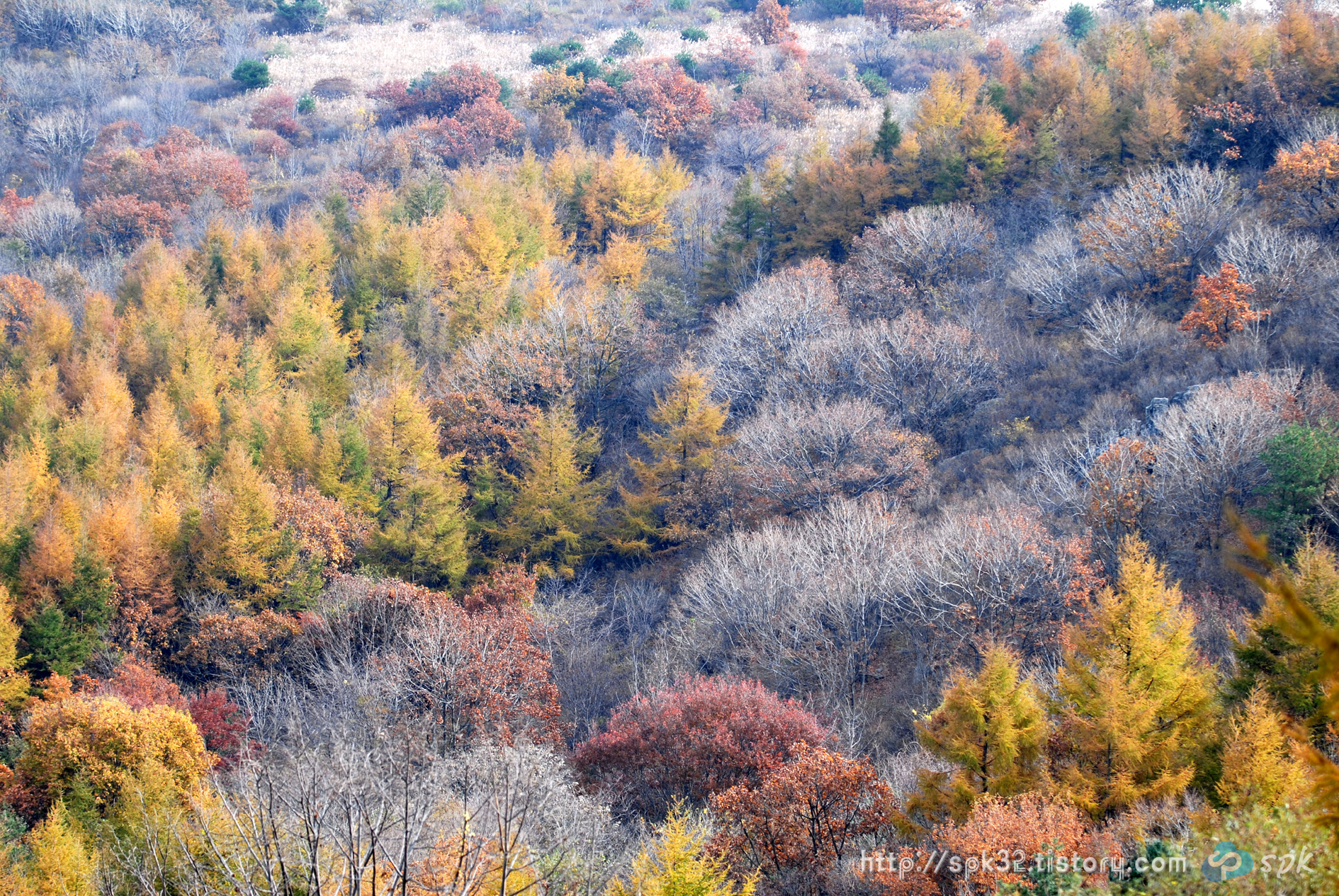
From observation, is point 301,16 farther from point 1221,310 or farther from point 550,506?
point 1221,310

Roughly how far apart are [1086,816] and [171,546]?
122 feet

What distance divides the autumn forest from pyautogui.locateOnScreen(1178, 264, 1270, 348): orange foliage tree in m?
0.19

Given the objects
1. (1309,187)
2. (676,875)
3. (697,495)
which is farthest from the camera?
(697,495)

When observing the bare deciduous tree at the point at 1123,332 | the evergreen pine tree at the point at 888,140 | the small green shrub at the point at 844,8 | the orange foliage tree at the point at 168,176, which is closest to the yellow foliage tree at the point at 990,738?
the bare deciduous tree at the point at 1123,332

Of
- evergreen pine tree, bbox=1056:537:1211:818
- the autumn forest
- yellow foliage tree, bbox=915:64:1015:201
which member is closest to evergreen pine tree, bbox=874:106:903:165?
the autumn forest

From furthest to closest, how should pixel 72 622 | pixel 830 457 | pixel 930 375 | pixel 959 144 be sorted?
pixel 959 144 < pixel 930 375 < pixel 830 457 < pixel 72 622

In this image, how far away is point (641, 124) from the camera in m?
83.4

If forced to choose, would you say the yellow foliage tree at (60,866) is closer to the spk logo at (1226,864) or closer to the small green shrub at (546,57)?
the spk logo at (1226,864)

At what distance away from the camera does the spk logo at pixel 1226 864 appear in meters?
10.7

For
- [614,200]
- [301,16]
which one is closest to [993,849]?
[614,200]

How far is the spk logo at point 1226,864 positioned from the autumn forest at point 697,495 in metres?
0.06

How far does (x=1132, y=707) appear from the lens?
1939 centimetres

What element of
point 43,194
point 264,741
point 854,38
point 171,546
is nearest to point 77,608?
point 171,546

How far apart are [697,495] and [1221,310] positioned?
2306 centimetres
